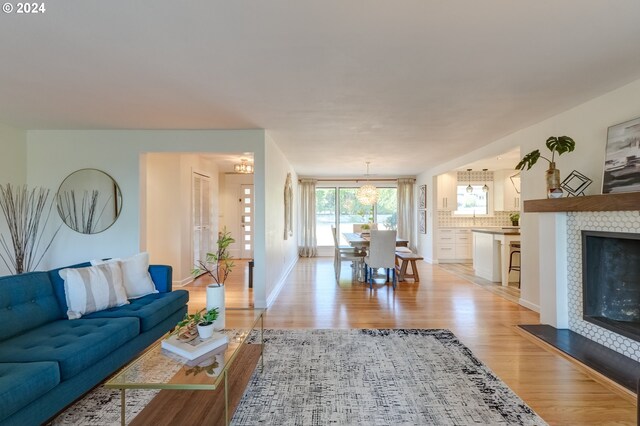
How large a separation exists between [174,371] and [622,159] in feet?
12.5

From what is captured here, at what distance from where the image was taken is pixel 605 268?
9.33 ft

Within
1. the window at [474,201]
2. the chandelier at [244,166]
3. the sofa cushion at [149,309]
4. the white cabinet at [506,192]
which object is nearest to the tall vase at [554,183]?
Result: the sofa cushion at [149,309]

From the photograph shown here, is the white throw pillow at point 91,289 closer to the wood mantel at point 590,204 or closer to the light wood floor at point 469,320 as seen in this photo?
the light wood floor at point 469,320

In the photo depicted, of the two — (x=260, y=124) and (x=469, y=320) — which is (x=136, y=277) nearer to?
(x=260, y=124)

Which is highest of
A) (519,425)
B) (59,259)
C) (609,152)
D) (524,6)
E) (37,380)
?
(524,6)

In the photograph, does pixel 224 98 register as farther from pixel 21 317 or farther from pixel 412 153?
pixel 412 153

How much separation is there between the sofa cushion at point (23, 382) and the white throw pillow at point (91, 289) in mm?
805

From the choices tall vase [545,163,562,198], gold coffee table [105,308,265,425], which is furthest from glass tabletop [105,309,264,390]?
tall vase [545,163,562,198]

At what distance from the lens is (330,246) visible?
8.91 meters

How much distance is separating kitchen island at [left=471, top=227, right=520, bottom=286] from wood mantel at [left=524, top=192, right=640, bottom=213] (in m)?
1.84

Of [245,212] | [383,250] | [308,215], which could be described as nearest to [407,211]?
[308,215]

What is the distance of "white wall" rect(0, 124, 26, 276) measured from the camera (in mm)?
3750

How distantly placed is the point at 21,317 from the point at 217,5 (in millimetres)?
2486

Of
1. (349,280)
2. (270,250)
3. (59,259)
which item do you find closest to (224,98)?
(270,250)
